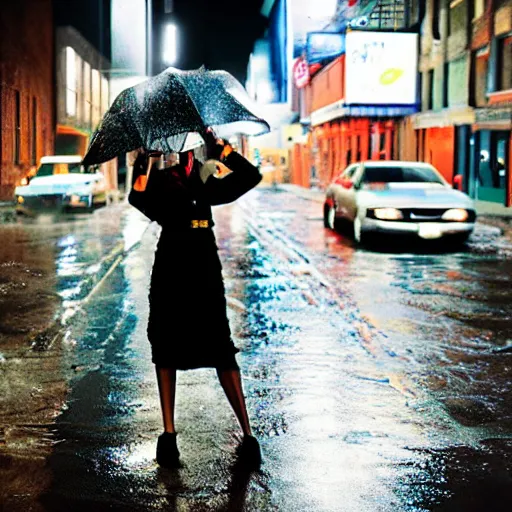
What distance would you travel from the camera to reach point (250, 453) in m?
4.56

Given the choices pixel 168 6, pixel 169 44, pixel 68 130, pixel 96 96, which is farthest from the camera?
pixel 168 6

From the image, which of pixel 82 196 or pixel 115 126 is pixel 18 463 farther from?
pixel 82 196

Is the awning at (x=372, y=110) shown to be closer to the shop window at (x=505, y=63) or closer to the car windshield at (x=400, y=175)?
the shop window at (x=505, y=63)

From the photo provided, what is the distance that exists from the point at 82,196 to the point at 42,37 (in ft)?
66.1

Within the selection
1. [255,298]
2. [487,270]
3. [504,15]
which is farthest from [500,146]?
[255,298]

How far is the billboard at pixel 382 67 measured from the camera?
1407 inches

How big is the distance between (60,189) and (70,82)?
24.1m

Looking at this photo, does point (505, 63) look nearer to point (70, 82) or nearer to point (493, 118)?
point (493, 118)

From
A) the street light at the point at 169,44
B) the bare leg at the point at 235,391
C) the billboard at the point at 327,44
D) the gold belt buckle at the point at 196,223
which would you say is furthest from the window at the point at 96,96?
the bare leg at the point at 235,391

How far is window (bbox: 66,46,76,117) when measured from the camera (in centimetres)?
4644

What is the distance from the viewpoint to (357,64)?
36.0 metres

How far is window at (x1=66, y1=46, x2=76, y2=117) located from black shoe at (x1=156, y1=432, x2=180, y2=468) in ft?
144

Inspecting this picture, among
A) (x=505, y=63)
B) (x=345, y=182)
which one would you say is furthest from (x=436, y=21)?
(x=345, y=182)

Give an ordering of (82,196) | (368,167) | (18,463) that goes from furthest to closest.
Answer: (82,196)
(368,167)
(18,463)
